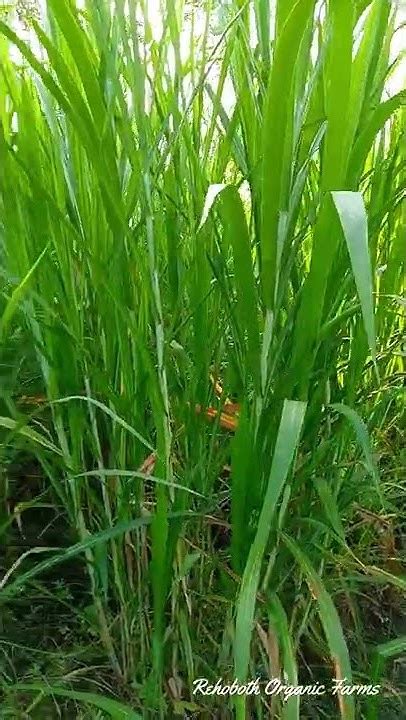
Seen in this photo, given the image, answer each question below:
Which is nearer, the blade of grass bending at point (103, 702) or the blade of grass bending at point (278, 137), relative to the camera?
the blade of grass bending at point (278, 137)

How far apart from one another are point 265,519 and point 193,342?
0.18 meters

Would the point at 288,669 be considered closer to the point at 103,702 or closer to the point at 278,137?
the point at 103,702

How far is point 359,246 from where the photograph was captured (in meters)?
0.40

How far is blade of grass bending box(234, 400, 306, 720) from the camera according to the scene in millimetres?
476

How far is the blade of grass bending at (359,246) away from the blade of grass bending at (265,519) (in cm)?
9

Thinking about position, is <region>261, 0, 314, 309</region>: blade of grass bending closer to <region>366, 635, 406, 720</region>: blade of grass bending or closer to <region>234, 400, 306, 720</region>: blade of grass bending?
<region>234, 400, 306, 720</region>: blade of grass bending

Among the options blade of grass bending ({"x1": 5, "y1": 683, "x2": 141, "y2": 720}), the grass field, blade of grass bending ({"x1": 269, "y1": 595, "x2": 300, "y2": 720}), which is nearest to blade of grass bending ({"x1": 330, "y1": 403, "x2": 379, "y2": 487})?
the grass field

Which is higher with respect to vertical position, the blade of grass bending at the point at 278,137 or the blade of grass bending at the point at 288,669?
the blade of grass bending at the point at 278,137

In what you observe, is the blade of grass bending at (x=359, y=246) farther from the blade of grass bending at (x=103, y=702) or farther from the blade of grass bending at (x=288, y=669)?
the blade of grass bending at (x=103, y=702)

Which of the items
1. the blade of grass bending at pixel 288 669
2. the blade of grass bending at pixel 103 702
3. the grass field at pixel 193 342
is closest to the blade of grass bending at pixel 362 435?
the grass field at pixel 193 342

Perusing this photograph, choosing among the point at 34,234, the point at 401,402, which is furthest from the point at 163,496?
the point at 401,402

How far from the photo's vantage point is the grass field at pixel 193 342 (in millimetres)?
509

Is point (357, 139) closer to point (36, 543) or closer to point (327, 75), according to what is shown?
point (327, 75)

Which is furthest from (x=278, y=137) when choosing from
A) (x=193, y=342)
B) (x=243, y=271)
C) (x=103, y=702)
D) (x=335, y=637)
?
(x=103, y=702)
